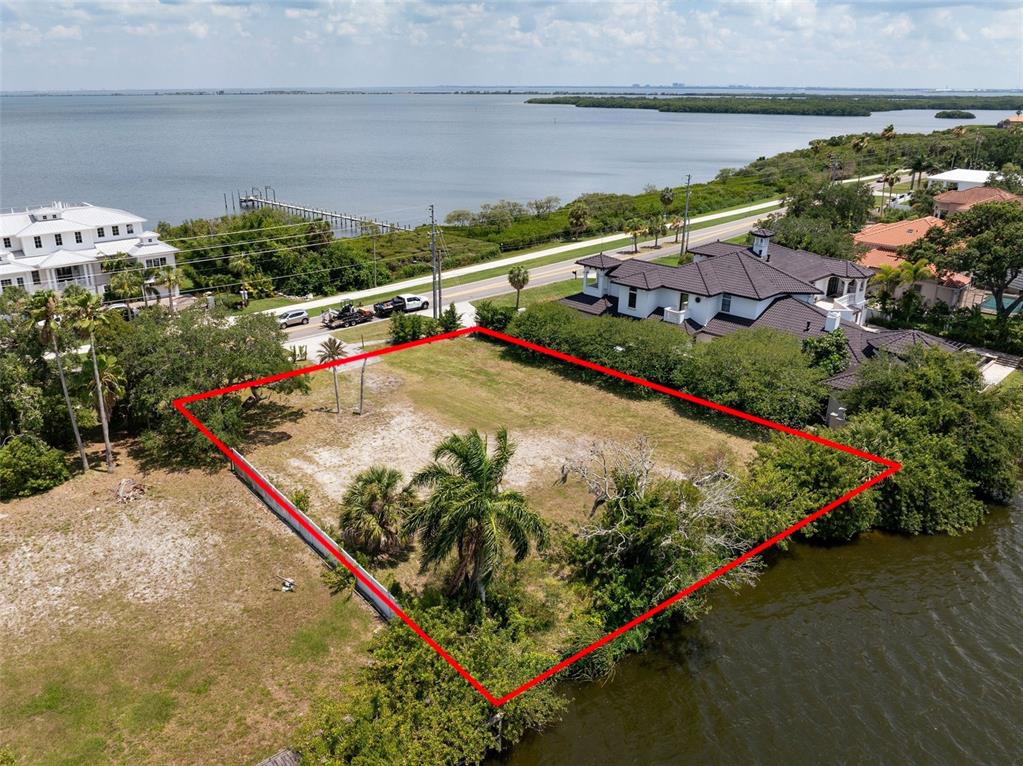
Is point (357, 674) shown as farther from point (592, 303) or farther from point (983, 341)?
point (983, 341)

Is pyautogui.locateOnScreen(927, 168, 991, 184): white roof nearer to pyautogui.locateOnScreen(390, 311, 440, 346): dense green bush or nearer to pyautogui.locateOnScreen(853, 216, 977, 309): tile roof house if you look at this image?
pyautogui.locateOnScreen(853, 216, 977, 309): tile roof house

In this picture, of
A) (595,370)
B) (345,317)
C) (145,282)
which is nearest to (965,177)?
(595,370)

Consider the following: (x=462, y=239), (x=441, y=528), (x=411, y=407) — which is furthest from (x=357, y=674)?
(x=462, y=239)

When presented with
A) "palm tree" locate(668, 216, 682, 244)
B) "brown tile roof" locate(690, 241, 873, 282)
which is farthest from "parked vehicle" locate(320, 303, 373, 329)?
"palm tree" locate(668, 216, 682, 244)

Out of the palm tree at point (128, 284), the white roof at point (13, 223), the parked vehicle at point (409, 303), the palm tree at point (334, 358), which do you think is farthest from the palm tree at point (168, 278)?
the white roof at point (13, 223)

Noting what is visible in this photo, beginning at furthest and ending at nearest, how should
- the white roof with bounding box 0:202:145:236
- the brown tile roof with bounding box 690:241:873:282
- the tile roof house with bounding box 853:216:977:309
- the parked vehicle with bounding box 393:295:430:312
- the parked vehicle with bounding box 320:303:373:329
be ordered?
the white roof with bounding box 0:202:145:236, the parked vehicle with bounding box 393:295:430:312, the tile roof house with bounding box 853:216:977:309, the parked vehicle with bounding box 320:303:373:329, the brown tile roof with bounding box 690:241:873:282

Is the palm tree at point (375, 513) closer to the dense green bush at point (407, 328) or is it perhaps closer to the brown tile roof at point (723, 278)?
the dense green bush at point (407, 328)

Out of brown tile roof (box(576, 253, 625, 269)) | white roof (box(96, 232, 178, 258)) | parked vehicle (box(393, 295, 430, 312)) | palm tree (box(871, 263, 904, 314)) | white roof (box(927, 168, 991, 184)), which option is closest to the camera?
palm tree (box(871, 263, 904, 314))
